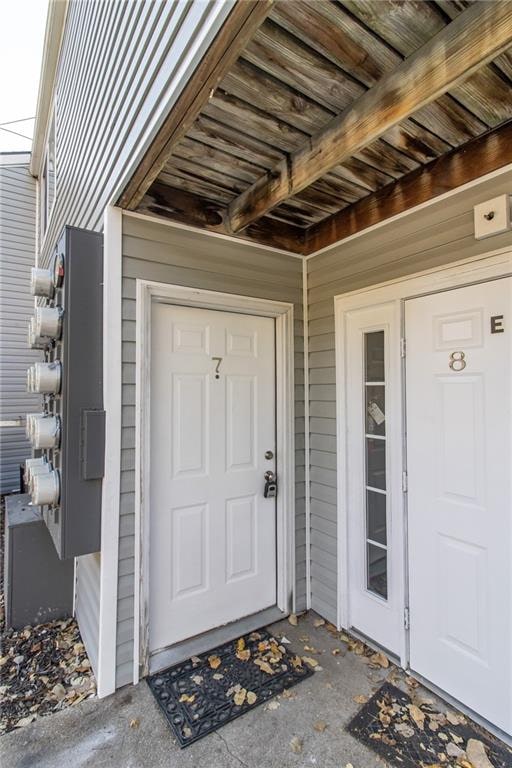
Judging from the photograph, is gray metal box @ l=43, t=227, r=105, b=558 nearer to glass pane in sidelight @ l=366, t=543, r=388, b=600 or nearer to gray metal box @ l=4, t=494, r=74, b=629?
gray metal box @ l=4, t=494, r=74, b=629

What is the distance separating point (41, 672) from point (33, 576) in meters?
0.66

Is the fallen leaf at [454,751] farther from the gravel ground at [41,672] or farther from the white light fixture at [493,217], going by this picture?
the white light fixture at [493,217]

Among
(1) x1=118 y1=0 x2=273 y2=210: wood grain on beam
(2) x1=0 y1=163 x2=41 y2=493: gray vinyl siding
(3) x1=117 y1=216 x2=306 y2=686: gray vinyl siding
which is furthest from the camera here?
(2) x1=0 y1=163 x2=41 y2=493: gray vinyl siding

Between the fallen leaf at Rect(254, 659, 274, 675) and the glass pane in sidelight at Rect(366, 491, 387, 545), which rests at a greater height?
the glass pane in sidelight at Rect(366, 491, 387, 545)

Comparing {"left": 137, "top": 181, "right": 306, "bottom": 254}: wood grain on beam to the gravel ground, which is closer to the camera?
the gravel ground

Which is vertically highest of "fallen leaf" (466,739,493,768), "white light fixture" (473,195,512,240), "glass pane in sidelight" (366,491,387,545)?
"white light fixture" (473,195,512,240)

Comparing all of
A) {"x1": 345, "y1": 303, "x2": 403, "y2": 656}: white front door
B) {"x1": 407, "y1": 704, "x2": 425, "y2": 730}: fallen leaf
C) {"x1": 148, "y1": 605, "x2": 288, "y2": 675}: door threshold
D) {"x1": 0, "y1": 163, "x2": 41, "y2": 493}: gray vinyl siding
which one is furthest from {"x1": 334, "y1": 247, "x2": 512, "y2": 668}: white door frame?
{"x1": 0, "y1": 163, "x2": 41, "y2": 493}: gray vinyl siding

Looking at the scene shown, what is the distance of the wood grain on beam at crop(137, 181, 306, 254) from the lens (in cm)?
212

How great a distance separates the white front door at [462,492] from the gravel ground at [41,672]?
185cm

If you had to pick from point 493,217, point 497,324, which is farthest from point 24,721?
point 493,217

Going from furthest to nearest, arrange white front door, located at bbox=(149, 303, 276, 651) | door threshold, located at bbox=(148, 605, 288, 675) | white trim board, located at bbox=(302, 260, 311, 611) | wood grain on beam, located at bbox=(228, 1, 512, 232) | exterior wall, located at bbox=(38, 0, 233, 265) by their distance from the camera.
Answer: white trim board, located at bbox=(302, 260, 311, 611) < white front door, located at bbox=(149, 303, 276, 651) < door threshold, located at bbox=(148, 605, 288, 675) < exterior wall, located at bbox=(38, 0, 233, 265) < wood grain on beam, located at bbox=(228, 1, 512, 232)

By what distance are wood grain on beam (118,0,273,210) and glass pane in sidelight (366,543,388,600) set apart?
239 centimetres

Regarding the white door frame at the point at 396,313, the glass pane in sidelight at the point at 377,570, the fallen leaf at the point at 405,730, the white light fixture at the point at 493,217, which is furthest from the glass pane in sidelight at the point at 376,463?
the white light fixture at the point at 493,217

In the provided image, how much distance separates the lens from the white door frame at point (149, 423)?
6.78 ft
